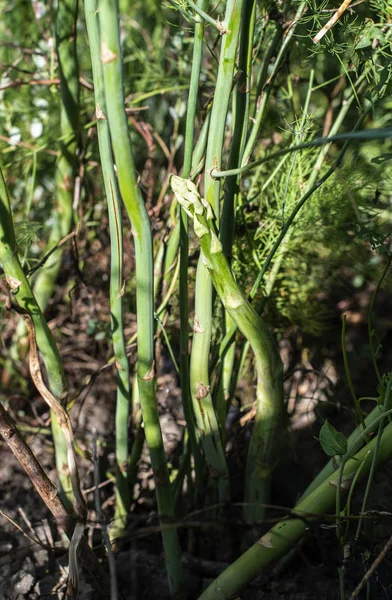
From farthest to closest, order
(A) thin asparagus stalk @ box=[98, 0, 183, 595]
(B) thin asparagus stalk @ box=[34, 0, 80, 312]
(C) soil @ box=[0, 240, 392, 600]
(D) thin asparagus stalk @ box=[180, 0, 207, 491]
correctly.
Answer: (B) thin asparagus stalk @ box=[34, 0, 80, 312] < (C) soil @ box=[0, 240, 392, 600] < (D) thin asparagus stalk @ box=[180, 0, 207, 491] < (A) thin asparagus stalk @ box=[98, 0, 183, 595]

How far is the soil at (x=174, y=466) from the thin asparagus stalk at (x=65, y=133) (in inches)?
4.4

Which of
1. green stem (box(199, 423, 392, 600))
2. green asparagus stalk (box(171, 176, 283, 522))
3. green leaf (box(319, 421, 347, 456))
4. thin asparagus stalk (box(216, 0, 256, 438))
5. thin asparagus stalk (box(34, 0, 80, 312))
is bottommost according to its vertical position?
green stem (box(199, 423, 392, 600))

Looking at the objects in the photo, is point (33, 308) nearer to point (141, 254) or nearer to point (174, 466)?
point (141, 254)

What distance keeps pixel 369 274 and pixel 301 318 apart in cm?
18

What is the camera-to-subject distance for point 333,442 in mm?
589

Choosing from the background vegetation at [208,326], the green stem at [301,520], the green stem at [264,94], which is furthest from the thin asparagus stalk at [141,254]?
the green stem at [264,94]

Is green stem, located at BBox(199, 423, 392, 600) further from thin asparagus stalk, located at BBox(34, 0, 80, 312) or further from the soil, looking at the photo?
thin asparagus stalk, located at BBox(34, 0, 80, 312)

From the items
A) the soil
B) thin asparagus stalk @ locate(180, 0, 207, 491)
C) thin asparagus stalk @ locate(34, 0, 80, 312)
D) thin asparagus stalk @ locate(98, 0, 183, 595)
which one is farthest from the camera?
thin asparagus stalk @ locate(34, 0, 80, 312)

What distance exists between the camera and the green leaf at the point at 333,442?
1.92 ft

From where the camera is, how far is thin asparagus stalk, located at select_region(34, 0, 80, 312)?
0.89 m

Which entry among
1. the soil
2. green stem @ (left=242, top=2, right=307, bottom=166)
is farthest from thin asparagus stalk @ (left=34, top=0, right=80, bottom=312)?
green stem @ (left=242, top=2, right=307, bottom=166)

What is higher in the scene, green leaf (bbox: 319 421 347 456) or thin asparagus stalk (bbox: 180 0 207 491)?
thin asparagus stalk (bbox: 180 0 207 491)

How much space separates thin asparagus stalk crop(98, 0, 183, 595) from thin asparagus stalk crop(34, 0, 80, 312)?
0.45 meters

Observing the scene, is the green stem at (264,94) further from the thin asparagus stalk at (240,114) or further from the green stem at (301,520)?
the green stem at (301,520)
